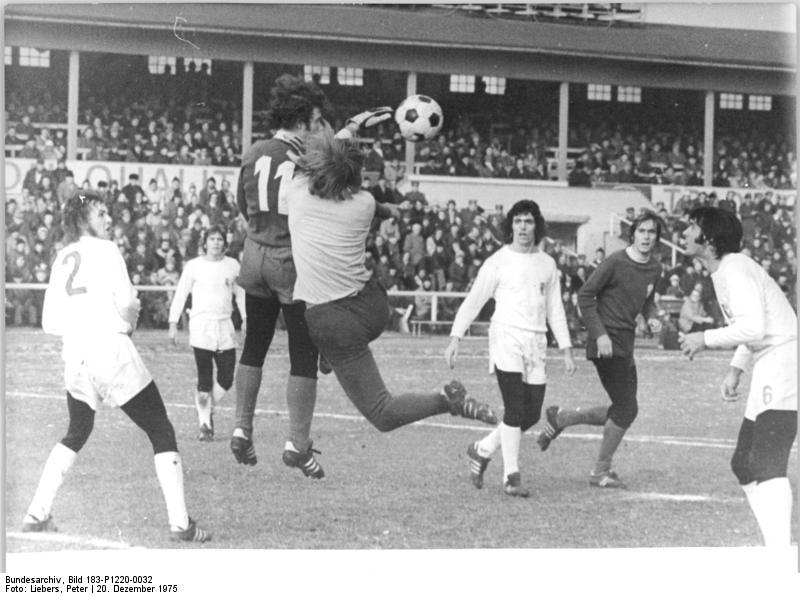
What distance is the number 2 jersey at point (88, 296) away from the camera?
589cm

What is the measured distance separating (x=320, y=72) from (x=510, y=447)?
14.8 feet

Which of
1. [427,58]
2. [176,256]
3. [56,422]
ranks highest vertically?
[427,58]

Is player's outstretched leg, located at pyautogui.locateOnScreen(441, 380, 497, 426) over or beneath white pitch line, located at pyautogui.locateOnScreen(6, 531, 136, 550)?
over

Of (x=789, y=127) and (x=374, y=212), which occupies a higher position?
(x=789, y=127)

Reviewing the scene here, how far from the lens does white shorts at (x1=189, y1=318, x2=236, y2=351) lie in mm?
8742

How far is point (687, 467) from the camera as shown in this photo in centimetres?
797

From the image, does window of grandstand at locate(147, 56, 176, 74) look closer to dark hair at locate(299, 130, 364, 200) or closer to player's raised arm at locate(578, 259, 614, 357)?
dark hair at locate(299, 130, 364, 200)

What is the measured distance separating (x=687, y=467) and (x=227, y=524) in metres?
3.37

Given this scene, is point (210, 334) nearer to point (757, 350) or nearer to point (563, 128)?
point (757, 350)

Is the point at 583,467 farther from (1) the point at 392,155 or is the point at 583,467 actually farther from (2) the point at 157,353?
(1) the point at 392,155

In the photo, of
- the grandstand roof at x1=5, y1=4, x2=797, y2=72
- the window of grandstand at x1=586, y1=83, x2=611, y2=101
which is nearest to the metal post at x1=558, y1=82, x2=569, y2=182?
the window of grandstand at x1=586, y1=83, x2=611, y2=101

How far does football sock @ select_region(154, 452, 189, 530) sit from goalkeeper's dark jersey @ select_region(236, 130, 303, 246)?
155 centimetres

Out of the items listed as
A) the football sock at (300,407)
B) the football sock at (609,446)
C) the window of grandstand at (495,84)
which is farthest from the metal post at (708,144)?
the football sock at (300,407)

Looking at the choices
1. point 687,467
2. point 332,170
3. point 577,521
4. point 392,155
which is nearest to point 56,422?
point 332,170
